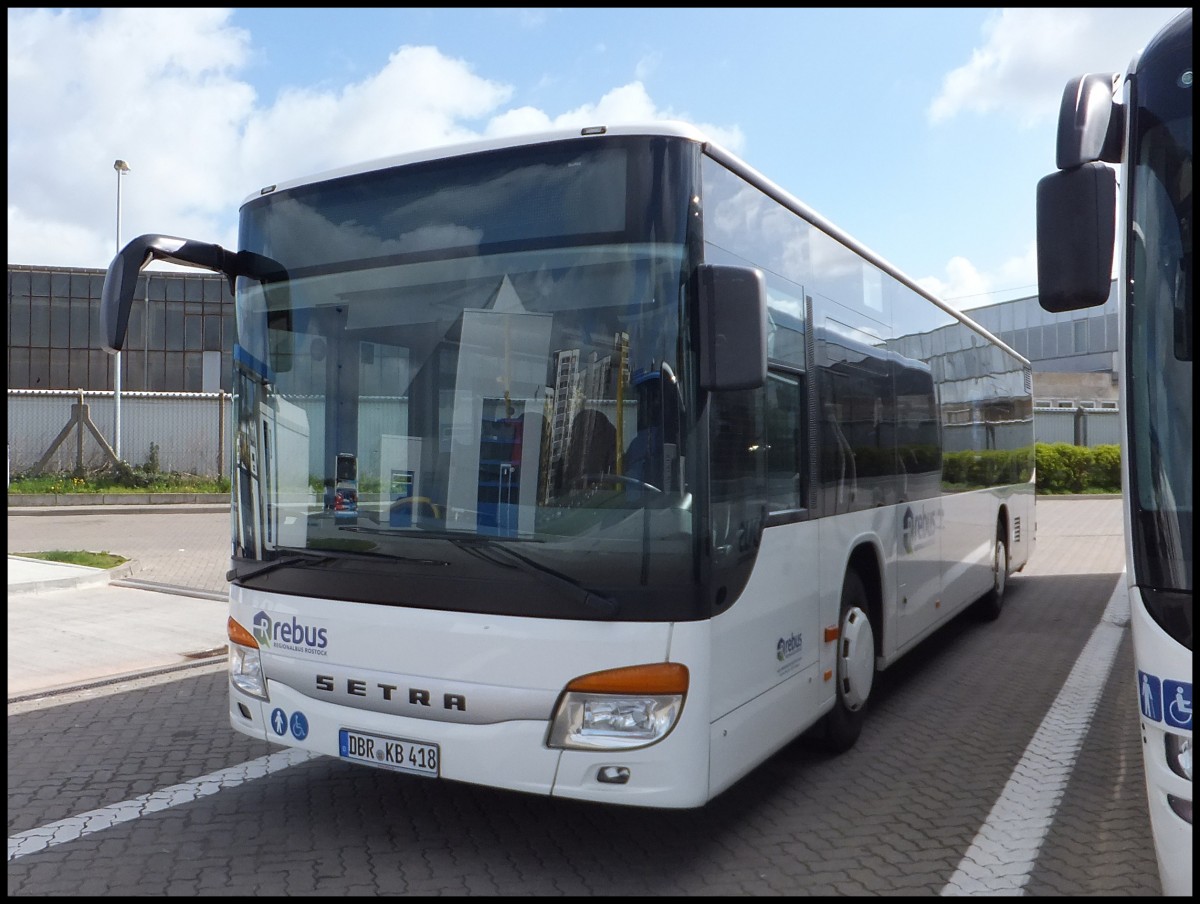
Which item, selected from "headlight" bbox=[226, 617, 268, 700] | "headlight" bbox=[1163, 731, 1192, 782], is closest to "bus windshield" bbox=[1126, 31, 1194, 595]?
"headlight" bbox=[1163, 731, 1192, 782]

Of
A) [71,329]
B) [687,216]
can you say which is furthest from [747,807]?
[71,329]

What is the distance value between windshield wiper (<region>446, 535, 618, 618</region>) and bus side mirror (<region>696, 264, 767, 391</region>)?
2.88ft

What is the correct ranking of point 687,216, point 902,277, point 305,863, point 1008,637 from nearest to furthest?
point 687,216 < point 305,863 < point 902,277 < point 1008,637

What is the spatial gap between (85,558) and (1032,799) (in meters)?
12.6

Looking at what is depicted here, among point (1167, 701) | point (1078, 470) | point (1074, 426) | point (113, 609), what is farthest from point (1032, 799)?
point (1074, 426)

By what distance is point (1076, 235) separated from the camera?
336cm

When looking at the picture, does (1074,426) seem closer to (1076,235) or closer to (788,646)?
(788,646)

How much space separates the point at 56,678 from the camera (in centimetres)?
760

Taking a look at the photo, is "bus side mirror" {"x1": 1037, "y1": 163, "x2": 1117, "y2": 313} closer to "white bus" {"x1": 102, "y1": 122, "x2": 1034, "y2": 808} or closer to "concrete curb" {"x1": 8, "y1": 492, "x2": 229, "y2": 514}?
"white bus" {"x1": 102, "y1": 122, "x2": 1034, "y2": 808}

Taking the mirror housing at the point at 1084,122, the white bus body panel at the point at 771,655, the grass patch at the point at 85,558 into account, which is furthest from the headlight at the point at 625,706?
the grass patch at the point at 85,558

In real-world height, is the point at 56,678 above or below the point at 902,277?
below

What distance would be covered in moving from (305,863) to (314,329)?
2208mm

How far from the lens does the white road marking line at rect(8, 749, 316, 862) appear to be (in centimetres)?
448

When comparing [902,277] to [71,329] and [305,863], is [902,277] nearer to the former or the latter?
[305,863]
